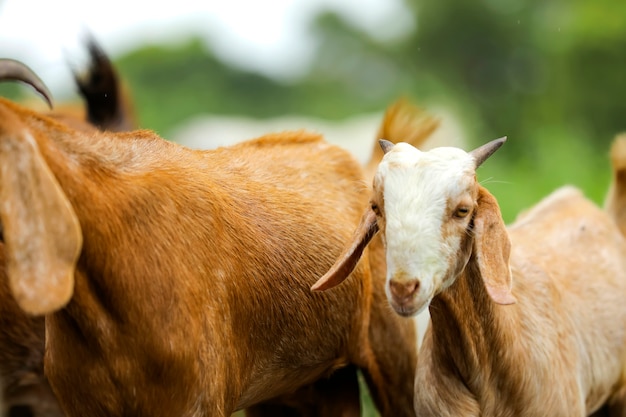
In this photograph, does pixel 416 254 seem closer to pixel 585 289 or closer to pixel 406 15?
pixel 585 289

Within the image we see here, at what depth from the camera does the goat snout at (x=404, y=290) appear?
4.85m

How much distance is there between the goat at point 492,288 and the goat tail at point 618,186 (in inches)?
17.9

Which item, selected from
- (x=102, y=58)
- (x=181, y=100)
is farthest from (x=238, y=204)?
(x=181, y=100)

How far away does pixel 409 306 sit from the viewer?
4859 mm

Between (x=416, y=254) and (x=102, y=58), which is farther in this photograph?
(x=102, y=58)

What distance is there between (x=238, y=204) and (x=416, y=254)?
1.02 m

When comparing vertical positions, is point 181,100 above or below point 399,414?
below

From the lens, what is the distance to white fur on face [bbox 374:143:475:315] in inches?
192

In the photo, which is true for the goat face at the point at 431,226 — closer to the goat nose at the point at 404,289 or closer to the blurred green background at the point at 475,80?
the goat nose at the point at 404,289

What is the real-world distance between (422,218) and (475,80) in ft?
82.3

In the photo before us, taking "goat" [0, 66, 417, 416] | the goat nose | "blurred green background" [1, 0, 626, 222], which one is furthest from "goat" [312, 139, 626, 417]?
"blurred green background" [1, 0, 626, 222]

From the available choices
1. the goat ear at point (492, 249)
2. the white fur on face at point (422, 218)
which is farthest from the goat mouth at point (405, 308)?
the goat ear at point (492, 249)

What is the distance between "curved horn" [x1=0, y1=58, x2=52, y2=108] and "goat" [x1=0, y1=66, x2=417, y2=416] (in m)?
0.32

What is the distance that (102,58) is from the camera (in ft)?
30.9
